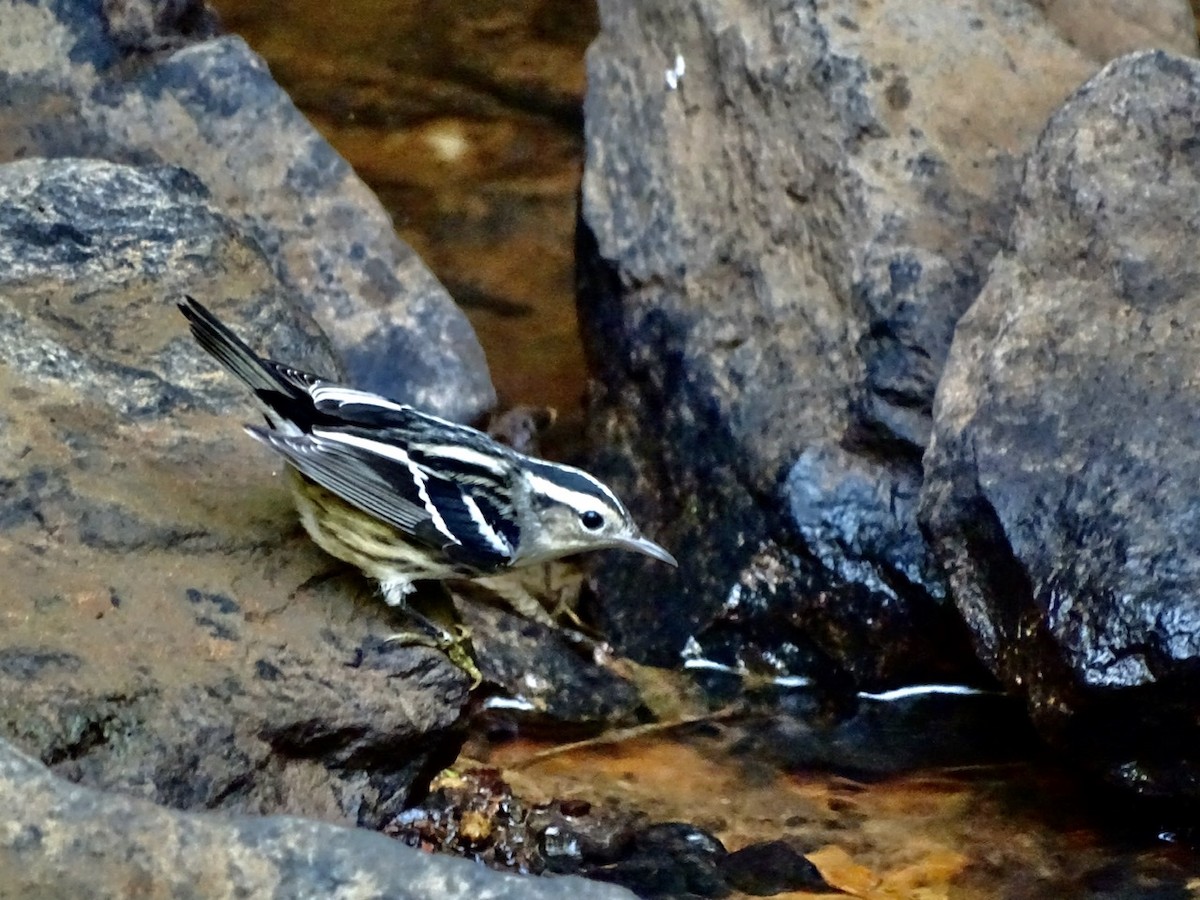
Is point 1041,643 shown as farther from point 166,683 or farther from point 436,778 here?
point 166,683

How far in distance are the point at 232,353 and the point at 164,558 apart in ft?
1.78

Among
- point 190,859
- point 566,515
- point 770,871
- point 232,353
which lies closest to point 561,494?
point 566,515

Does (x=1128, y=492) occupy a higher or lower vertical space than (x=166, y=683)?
higher

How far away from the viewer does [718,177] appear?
582 centimetres

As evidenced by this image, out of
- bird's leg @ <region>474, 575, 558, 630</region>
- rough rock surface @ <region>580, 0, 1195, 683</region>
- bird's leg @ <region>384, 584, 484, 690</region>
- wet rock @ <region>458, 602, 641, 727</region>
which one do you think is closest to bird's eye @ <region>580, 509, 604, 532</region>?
bird's leg @ <region>384, 584, 484, 690</region>

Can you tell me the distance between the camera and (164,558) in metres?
3.72

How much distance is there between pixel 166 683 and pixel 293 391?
3.07 feet

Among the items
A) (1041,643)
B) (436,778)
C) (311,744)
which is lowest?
(436,778)

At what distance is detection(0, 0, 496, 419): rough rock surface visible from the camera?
608 centimetres

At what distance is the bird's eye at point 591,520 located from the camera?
14.7ft

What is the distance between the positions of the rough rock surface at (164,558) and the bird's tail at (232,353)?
0.82ft

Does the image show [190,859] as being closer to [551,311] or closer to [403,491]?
[403,491]

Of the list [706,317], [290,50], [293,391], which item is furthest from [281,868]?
[290,50]

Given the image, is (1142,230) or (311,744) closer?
(311,744)
